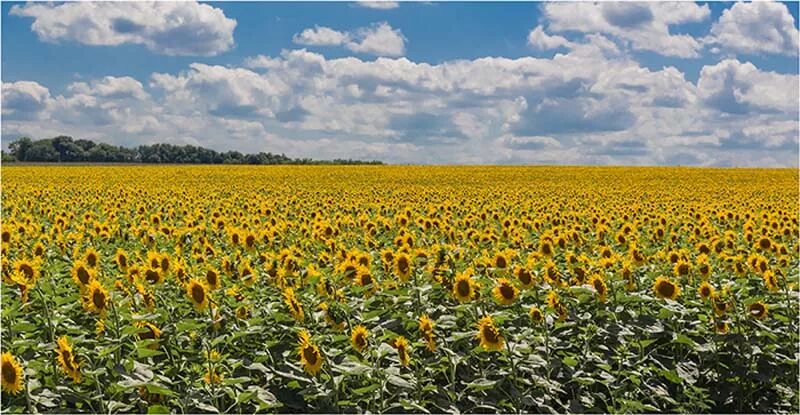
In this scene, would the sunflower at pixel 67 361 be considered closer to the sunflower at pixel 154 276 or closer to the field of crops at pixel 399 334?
the field of crops at pixel 399 334

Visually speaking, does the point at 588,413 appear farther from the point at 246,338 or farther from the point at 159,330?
the point at 159,330

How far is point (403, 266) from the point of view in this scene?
21.2 ft

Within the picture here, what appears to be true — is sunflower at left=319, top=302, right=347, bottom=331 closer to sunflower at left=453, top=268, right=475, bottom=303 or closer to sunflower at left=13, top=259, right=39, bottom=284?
sunflower at left=453, top=268, right=475, bottom=303

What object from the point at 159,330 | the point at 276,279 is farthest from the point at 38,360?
the point at 276,279

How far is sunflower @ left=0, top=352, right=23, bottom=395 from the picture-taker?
173 inches

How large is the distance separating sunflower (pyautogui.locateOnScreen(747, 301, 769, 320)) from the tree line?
80060 millimetres

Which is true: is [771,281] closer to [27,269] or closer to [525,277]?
[525,277]

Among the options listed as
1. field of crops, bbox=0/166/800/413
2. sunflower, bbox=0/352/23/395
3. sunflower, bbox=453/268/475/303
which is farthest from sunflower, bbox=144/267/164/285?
sunflower, bbox=453/268/475/303

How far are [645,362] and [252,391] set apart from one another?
11.4 ft

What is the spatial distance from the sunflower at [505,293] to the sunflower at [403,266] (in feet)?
2.65

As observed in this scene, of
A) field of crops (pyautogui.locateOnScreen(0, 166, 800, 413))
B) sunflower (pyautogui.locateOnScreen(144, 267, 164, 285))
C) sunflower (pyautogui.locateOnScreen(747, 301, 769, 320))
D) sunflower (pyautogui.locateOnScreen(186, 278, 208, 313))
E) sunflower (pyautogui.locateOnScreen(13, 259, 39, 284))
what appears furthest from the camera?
sunflower (pyautogui.locateOnScreen(747, 301, 769, 320))

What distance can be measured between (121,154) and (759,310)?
93.3m

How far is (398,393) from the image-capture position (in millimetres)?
5047

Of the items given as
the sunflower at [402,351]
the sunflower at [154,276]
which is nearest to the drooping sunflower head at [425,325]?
the sunflower at [402,351]
